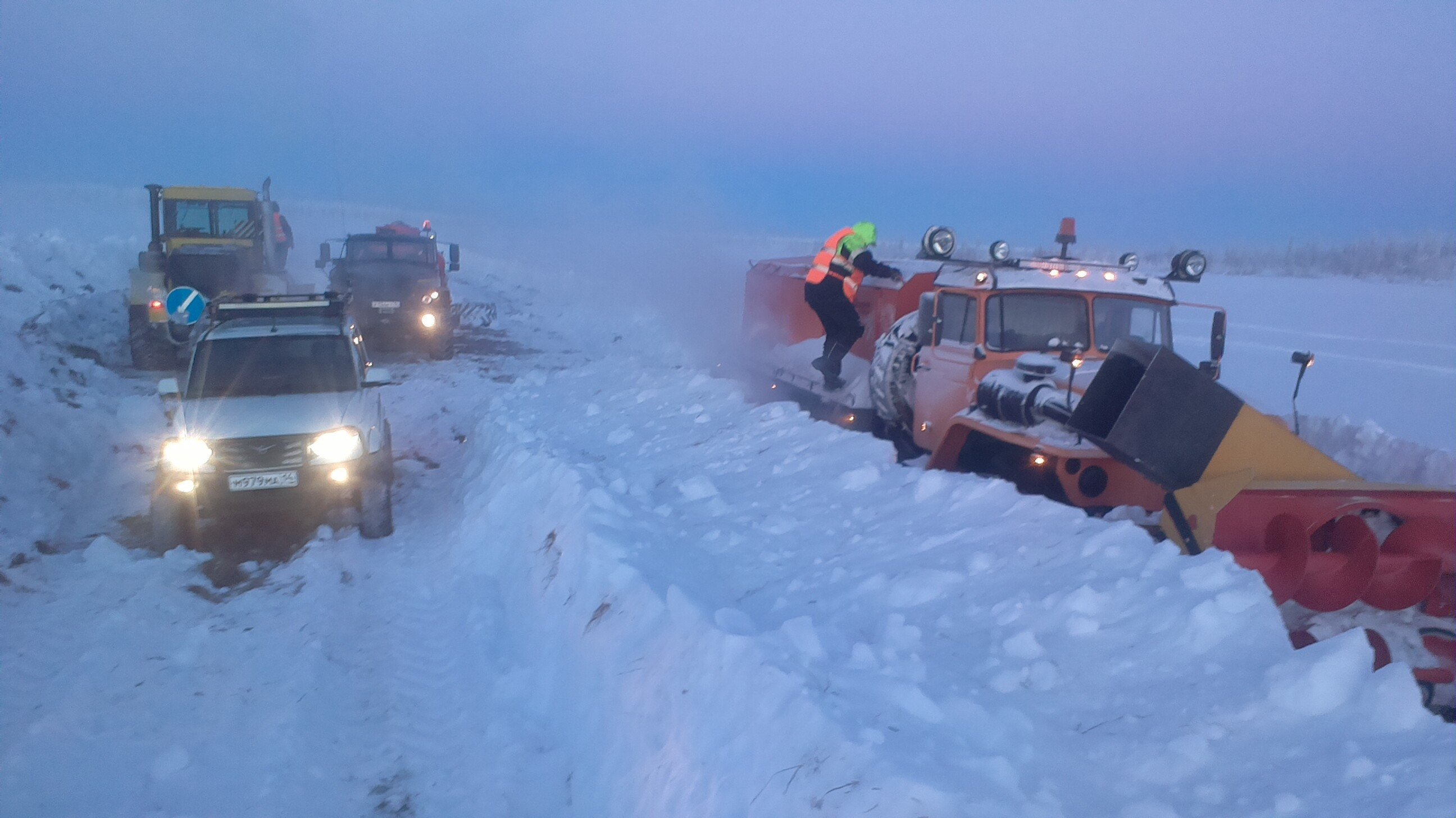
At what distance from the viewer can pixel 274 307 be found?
27.9 feet

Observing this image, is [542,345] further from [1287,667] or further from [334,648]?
[1287,667]

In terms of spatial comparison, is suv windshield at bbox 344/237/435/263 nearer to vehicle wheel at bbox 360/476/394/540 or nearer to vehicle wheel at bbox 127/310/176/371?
vehicle wheel at bbox 127/310/176/371

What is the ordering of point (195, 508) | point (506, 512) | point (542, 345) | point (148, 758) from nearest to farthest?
point (148, 758) → point (195, 508) → point (506, 512) → point (542, 345)

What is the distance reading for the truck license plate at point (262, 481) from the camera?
22.1 feet

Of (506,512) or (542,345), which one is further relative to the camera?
(542,345)

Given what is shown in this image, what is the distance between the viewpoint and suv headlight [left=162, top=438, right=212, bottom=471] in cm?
671

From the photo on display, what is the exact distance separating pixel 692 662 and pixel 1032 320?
4.99 m

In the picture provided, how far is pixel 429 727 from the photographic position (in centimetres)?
435

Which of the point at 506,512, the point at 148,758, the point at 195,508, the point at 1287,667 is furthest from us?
the point at 506,512

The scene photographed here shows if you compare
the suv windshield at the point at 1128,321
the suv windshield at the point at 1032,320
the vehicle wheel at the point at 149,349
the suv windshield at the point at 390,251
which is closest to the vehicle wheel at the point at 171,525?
the suv windshield at the point at 1032,320

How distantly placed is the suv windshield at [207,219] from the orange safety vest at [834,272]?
42.4 feet

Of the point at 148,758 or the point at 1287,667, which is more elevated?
the point at 1287,667

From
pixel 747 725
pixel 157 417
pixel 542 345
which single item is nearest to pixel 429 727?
pixel 747 725

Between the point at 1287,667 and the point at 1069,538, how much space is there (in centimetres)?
145
